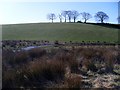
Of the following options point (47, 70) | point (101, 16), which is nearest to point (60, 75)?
point (47, 70)

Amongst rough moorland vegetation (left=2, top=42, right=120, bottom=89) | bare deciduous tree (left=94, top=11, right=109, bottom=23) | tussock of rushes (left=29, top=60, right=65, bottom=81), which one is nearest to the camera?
rough moorland vegetation (left=2, top=42, right=120, bottom=89)

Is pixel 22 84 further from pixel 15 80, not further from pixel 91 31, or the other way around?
pixel 91 31

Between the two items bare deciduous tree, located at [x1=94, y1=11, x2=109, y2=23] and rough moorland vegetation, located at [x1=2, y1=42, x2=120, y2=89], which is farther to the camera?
bare deciduous tree, located at [x1=94, y1=11, x2=109, y2=23]

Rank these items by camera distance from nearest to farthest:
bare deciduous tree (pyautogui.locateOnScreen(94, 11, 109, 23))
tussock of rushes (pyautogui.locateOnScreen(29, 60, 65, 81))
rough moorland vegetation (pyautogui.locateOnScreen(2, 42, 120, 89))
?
rough moorland vegetation (pyautogui.locateOnScreen(2, 42, 120, 89))
tussock of rushes (pyautogui.locateOnScreen(29, 60, 65, 81))
bare deciduous tree (pyautogui.locateOnScreen(94, 11, 109, 23))

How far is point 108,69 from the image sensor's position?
10289 millimetres

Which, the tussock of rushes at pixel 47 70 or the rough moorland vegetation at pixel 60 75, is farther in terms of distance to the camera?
the tussock of rushes at pixel 47 70

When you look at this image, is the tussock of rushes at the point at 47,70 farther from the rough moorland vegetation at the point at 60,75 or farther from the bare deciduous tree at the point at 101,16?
the bare deciduous tree at the point at 101,16

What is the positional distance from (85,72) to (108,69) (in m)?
0.99

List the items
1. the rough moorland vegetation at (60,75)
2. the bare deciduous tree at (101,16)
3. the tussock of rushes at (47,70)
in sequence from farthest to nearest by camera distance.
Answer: the bare deciduous tree at (101,16) < the tussock of rushes at (47,70) < the rough moorland vegetation at (60,75)

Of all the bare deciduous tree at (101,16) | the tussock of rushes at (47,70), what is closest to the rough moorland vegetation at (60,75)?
the tussock of rushes at (47,70)

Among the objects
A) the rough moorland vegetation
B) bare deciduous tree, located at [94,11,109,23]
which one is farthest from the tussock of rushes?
bare deciduous tree, located at [94,11,109,23]

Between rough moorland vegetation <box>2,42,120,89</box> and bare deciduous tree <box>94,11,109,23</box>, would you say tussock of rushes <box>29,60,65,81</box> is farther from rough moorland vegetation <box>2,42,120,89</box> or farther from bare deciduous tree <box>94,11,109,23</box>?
bare deciduous tree <box>94,11,109,23</box>

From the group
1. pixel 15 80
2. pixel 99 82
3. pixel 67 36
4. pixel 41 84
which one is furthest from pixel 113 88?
pixel 67 36

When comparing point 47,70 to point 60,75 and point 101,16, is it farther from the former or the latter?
point 101,16
